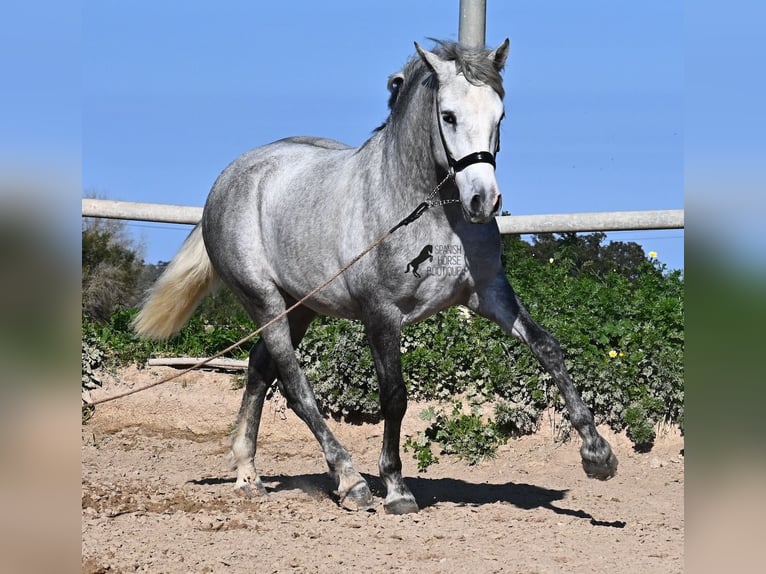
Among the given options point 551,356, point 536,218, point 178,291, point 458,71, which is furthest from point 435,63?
point 536,218

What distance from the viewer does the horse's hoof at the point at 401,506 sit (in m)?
5.02

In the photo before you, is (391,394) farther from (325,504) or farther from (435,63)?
(435,63)

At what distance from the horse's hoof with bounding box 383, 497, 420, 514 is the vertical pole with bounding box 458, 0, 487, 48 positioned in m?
3.51

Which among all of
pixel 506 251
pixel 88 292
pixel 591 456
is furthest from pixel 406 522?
pixel 88 292

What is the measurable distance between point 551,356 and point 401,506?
1038mm

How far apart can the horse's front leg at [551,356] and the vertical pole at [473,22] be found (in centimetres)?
272

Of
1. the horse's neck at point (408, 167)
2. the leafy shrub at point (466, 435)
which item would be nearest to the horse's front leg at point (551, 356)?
the horse's neck at point (408, 167)

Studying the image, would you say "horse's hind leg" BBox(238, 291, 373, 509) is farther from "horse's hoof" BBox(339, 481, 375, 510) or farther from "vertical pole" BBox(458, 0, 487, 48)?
"vertical pole" BBox(458, 0, 487, 48)

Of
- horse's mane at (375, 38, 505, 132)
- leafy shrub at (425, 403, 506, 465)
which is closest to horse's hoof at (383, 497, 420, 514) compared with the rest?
leafy shrub at (425, 403, 506, 465)

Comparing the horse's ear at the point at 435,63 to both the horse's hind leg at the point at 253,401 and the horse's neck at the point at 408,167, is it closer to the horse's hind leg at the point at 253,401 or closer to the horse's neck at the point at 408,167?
the horse's neck at the point at 408,167

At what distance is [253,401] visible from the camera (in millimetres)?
6113

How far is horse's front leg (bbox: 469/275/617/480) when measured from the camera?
4.77 meters
